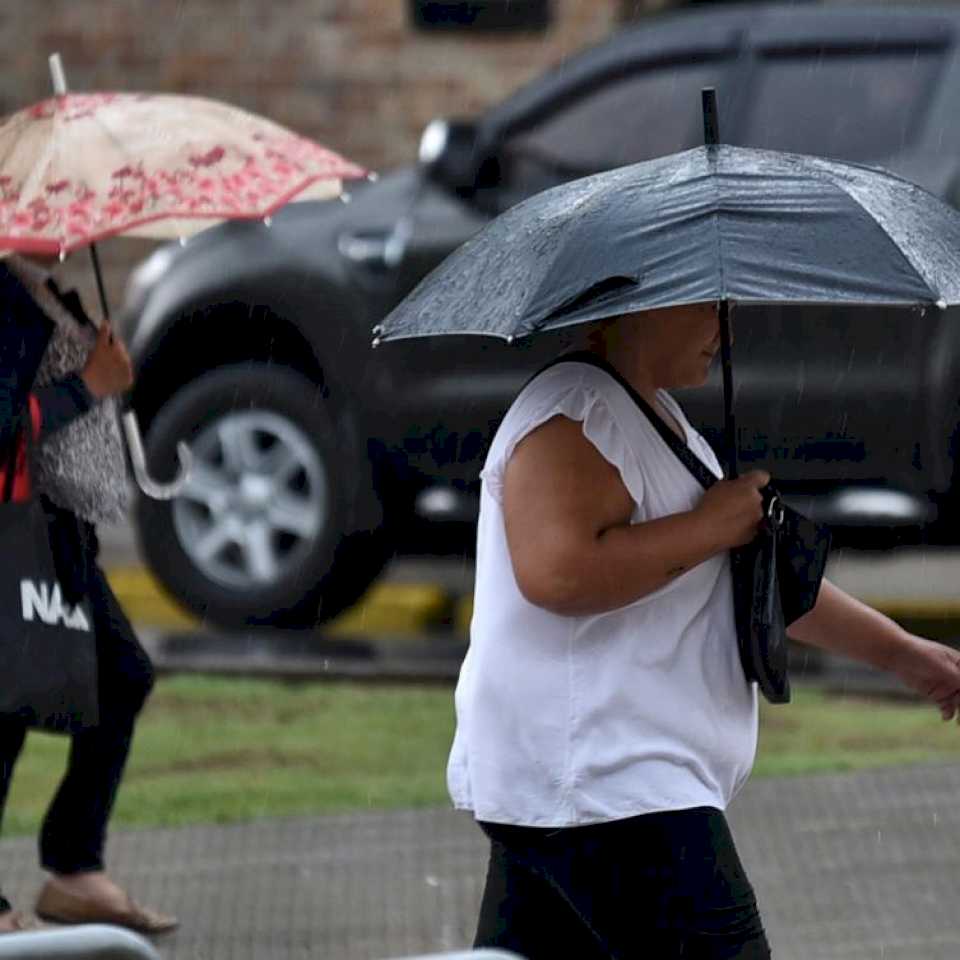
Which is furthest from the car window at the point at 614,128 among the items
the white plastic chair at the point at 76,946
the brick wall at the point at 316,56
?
the brick wall at the point at 316,56

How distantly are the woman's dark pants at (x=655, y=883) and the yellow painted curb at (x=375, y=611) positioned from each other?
6451 mm

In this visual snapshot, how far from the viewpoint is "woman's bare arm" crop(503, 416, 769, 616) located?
3471mm

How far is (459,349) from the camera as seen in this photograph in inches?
368

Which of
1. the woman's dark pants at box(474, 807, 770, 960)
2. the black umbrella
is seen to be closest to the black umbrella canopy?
the black umbrella

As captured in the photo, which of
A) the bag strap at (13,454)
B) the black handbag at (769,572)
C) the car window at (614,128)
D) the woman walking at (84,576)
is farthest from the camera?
the car window at (614,128)

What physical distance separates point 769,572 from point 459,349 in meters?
5.81

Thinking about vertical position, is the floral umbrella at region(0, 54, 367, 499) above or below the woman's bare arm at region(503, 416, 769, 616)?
below

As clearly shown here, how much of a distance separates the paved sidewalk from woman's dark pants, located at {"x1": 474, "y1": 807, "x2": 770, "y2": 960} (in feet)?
6.79

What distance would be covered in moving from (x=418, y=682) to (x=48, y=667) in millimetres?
3952

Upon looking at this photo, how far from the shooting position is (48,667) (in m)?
5.09

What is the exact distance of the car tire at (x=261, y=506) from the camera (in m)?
9.52

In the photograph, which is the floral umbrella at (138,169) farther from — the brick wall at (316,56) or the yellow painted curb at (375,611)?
the brick wall at (316,56)

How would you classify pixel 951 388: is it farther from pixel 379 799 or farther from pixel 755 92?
pixel 379 799

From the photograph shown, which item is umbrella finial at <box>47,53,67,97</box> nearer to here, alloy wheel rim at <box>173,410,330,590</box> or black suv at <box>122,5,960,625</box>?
black suv at <box>122,5,960,625</box>
